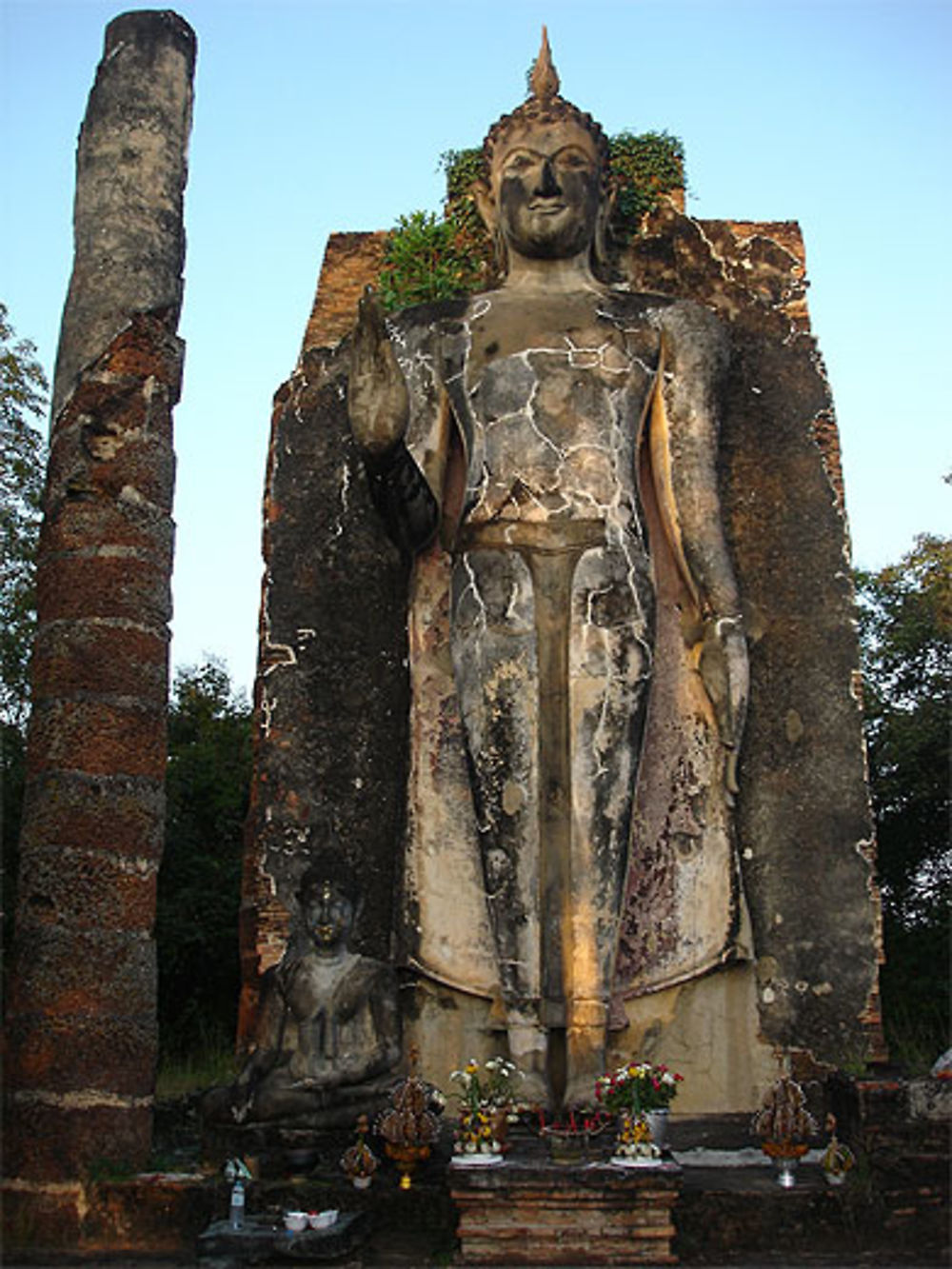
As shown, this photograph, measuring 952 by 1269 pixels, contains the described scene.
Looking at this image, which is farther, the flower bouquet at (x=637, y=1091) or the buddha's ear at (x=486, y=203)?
the buddha's ear at (x=486, y=203)

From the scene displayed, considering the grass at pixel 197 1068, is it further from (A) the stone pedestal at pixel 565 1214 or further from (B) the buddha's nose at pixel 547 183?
(B) the buddha's nose at pixel 547 183

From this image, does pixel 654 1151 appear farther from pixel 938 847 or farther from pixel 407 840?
pixel 938 847

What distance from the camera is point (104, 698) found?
5.51 metres

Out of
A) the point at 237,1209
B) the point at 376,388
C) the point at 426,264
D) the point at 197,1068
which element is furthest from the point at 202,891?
the point at 237,1209

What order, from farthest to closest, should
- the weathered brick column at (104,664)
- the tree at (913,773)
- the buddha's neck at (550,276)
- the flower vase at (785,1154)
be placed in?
the tree at (913,773) → the buddha's neck at (550,276) → the weathered brick column at (104,664) → the flower vase at (785,1154)

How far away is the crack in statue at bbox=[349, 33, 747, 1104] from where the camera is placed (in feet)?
19.0

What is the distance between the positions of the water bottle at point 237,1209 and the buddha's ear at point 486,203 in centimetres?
460

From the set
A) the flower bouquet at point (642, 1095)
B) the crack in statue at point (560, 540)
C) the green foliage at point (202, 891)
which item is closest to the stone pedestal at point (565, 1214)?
the flower bouquet at point (642, 1095)

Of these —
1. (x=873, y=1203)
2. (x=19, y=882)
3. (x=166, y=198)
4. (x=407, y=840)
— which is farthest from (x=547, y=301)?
(x=873, y=1203)

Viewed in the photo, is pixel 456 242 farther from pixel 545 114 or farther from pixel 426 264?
pixel 545 114

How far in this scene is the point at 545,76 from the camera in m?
7.10

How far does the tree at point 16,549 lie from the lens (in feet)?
44.0

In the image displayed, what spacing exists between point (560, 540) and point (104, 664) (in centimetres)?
197

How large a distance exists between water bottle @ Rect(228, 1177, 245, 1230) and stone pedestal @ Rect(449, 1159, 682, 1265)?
645 mm
